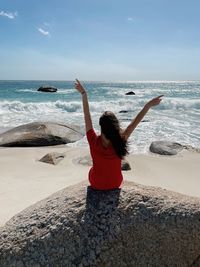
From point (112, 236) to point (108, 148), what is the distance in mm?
823

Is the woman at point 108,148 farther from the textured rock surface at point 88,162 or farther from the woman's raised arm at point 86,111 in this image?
the textured rock surface at point 88,162

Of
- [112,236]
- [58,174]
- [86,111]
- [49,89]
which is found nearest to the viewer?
[112,236]

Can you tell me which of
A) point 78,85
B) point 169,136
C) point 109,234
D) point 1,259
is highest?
point 78,85

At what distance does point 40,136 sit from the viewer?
45.4ft

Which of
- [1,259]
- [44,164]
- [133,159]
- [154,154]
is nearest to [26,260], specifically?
[1,259]

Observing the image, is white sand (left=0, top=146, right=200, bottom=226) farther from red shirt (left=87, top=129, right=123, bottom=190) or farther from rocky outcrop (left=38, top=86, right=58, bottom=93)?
rocky outcrop (left=38, top=86, right=58, bottom=93)

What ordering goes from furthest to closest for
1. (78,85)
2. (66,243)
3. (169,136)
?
(169,136) → (78,85) → (66,243)

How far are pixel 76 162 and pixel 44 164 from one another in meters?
0.79

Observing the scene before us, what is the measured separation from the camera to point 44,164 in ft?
33.7

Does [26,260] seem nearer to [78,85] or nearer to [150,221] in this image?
Answer: [150,221]

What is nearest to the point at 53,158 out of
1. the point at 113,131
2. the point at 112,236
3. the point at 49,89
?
the point at 113,131

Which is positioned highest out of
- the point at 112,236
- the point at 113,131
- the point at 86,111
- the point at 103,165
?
the point at 86,111

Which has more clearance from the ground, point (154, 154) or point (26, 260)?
point (26, 260)

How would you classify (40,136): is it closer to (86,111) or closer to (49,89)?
(86,111)
